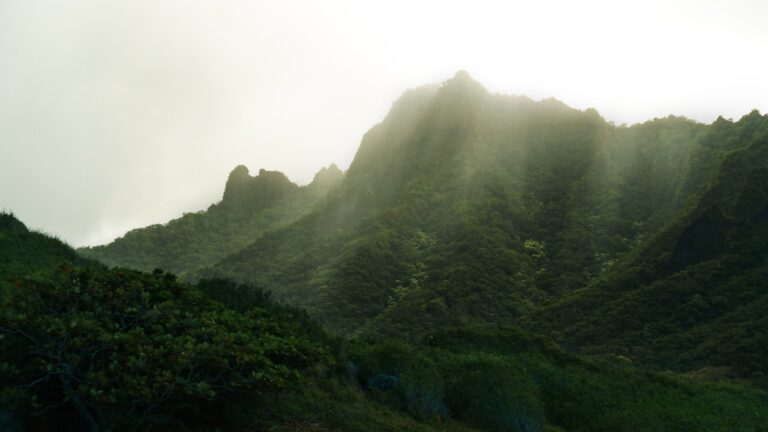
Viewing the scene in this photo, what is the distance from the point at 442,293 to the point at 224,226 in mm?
87341

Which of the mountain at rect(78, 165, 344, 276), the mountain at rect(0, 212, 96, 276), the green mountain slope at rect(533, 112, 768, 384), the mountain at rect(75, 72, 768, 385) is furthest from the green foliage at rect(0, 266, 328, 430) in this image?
the mountain at rect(78, 165, 344, 276)

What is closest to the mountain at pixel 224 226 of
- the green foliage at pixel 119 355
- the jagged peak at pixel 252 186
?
the jagged peak at pixel 252 186

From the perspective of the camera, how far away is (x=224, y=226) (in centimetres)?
14888

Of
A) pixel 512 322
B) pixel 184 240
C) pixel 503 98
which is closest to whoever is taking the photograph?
pixel 512 322

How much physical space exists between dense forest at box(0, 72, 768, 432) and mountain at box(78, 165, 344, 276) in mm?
632

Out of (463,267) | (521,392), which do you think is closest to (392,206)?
(463,267)

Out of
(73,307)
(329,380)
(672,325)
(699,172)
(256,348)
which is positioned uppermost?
(699,172)

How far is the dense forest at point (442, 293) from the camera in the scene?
14.0 meters

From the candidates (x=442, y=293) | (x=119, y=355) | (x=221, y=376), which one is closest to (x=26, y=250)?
(x=119, y=355)

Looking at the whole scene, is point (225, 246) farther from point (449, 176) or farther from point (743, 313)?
point (743, 313)

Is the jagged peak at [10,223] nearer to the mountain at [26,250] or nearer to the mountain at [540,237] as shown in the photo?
the mountain at [26,250]

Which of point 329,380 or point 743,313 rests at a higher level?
point 329,380

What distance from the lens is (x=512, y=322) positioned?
68000 millimetres

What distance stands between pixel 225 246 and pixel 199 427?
411 ft
